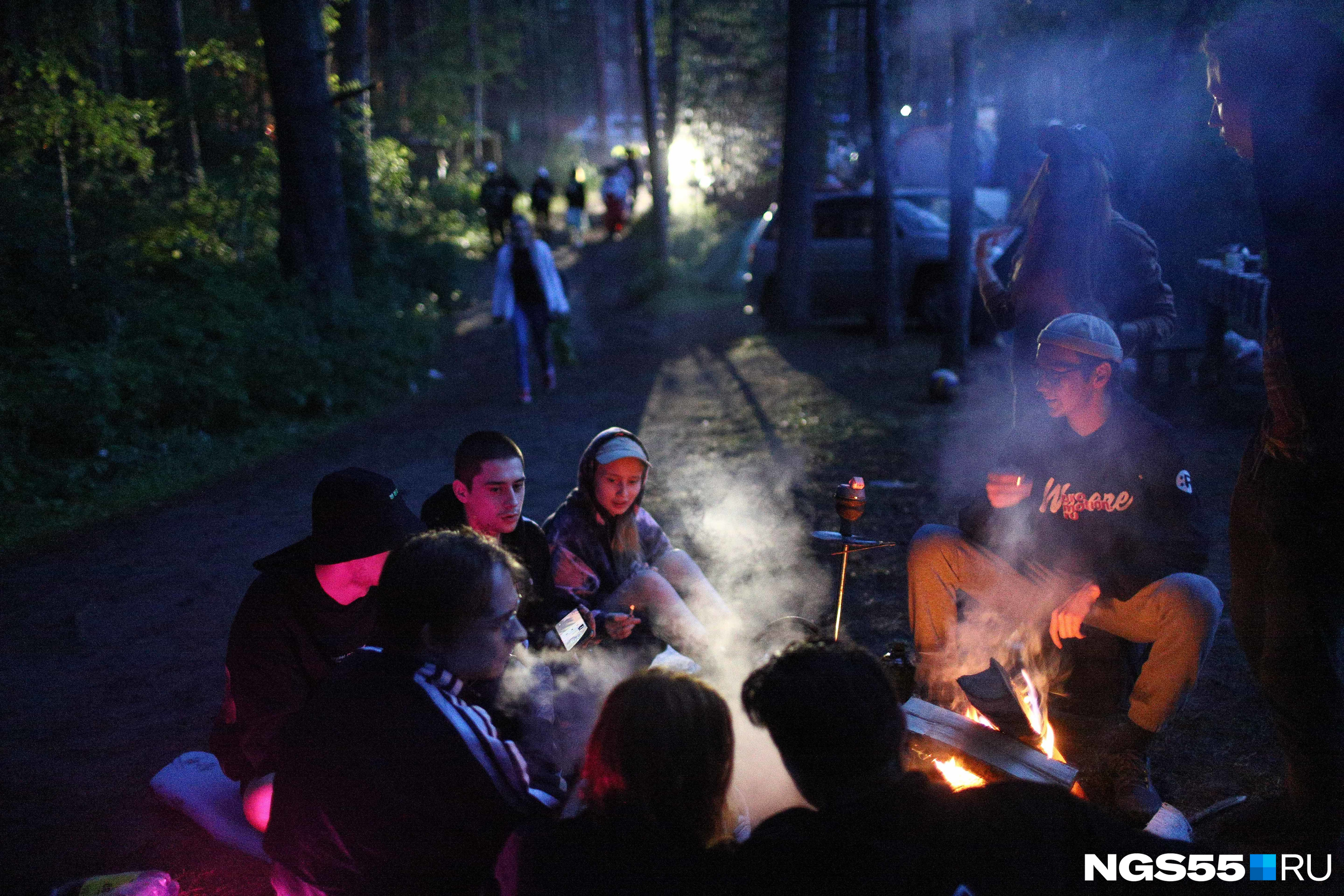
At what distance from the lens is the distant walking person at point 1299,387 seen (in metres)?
2.43

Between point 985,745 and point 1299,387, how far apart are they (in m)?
1.31

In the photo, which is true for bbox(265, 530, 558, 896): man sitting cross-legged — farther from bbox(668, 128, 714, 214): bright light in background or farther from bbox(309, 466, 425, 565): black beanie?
bbox(668, 128, 714, 214): bright light in background

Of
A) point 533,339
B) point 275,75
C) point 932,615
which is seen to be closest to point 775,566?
point 932,615

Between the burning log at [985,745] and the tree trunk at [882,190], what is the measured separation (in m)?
9.44

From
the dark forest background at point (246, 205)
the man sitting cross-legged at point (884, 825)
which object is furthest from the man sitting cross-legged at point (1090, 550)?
the dark forest background at point (246, 205)

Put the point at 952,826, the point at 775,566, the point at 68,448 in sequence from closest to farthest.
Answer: the point at 952,826 < the point at 775,566 < the point at 68,448

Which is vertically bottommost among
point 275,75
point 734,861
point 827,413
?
point 827,413

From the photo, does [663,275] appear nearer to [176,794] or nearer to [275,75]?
[275,75]

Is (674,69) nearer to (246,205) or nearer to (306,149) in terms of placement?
(246,205)

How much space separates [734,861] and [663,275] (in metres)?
18.0

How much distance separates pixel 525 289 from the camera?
10062 mm

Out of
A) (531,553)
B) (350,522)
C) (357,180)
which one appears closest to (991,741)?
(531,553)

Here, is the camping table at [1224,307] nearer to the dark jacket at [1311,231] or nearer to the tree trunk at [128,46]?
the dark jacket at [1311,231]

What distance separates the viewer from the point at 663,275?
19.2 m
